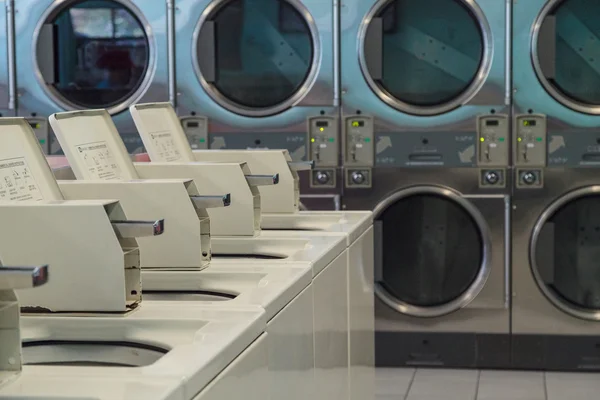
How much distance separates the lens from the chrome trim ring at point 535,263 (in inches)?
200

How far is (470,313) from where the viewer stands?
522cm

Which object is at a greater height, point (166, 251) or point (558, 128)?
point (558, 128)

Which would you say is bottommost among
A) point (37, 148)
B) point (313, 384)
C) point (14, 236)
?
point (313, 384)

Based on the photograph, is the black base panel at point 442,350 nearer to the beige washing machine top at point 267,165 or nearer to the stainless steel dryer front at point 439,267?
the stainless steel dryer front at point 439,267

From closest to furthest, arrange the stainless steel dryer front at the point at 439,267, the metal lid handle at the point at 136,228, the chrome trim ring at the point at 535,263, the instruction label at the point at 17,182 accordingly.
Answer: the metal lid handle at the point at 136,228
the instruction label at the point at 17,182
the chrome trim ring at the point at 535,263
the stainless steel dryer front at the point at 439,267

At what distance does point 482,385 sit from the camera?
16.3ft

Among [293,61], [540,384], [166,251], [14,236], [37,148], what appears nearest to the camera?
[14,236]

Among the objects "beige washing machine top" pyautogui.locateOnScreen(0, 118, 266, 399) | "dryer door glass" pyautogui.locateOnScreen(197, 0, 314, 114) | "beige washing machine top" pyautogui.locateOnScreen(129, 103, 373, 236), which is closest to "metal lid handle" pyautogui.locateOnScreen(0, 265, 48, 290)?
"beige washing machine top" pyautogui.locateOnScreen(0, 118, 266, 399)

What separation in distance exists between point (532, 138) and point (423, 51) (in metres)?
0.69

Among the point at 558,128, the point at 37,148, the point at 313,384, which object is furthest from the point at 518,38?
the point at 37,148

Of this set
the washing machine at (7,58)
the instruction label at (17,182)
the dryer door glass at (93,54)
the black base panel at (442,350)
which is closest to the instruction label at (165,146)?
the instruction label at (17,182)

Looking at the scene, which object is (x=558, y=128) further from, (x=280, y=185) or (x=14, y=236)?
(x=14, y=236)

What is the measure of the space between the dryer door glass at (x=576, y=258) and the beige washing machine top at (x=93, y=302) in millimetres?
3404

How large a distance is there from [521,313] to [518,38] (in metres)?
1.33
